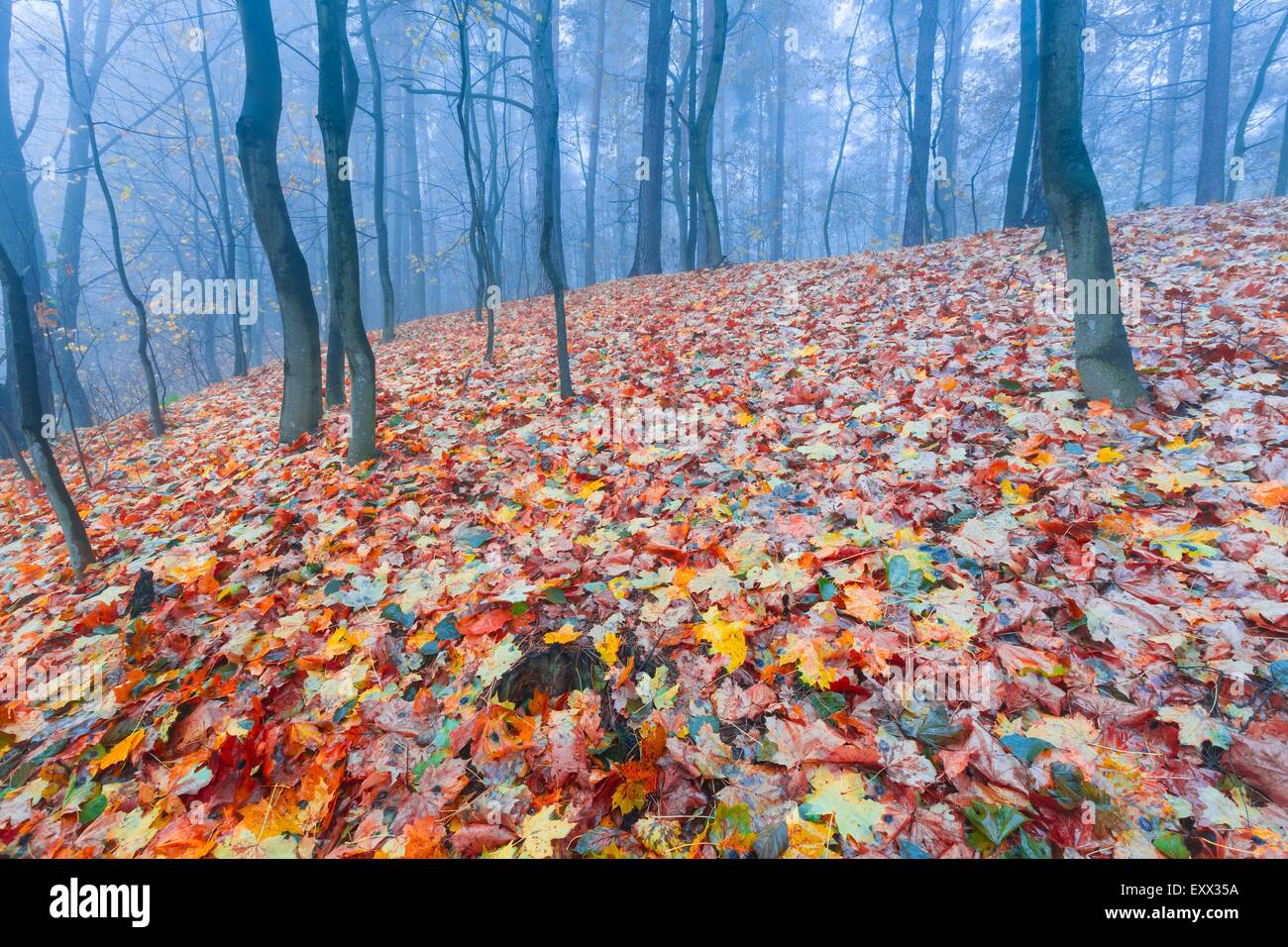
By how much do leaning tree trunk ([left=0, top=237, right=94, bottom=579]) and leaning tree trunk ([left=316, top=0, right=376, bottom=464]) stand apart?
1.72 m

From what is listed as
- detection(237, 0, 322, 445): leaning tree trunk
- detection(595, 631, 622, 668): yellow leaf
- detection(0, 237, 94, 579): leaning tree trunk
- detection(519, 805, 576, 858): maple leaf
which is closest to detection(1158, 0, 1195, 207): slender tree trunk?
detection(237, 0, 322, 445): leaning tree trunk

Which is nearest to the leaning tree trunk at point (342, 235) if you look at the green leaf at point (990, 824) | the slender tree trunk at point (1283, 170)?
the green leaf at point (990, 824)

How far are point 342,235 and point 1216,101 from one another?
14.3m

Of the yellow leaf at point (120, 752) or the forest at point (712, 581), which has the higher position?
the forest at point (712, 581)

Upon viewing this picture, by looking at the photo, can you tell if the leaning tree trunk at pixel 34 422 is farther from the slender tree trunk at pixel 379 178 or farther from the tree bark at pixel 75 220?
the slender tree trunk at pixel 379 178

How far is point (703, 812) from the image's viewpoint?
154 cm

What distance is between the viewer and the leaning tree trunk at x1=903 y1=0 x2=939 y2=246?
32.7 ft

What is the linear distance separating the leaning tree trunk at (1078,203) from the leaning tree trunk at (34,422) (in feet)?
21.6

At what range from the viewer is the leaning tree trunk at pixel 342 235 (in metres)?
4.04

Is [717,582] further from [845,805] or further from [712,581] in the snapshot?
[845,805]

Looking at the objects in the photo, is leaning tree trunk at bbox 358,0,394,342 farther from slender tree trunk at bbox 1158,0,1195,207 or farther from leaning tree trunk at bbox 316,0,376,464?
slender tree trunk at bbox 1158,0,1195,207

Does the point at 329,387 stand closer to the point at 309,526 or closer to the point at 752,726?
the point at 309,526

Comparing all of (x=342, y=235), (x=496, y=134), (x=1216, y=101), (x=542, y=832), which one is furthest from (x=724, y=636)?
(x=496, y=134)
